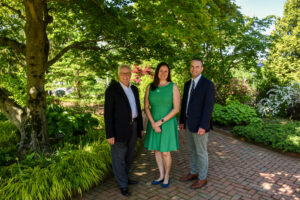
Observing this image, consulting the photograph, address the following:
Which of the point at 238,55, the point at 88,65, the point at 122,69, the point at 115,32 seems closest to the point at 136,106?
the point at 122,69

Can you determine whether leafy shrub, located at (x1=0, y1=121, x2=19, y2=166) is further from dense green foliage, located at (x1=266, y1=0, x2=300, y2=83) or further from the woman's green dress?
dense green foliage, located at (x1=266, y1=0, x2=300, y2=83)

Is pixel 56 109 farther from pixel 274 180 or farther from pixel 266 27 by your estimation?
pixel 266 27

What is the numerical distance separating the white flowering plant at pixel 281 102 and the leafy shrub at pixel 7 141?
30.5ft

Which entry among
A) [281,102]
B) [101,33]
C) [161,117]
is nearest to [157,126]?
[161,117]

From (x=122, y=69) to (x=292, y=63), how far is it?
1684 centimetres

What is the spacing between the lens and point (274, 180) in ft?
12.0

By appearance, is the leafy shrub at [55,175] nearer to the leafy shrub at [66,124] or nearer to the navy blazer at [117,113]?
the navy blazer at [117,113]

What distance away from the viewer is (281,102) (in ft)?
29.9

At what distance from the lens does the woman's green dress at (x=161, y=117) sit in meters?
3.13

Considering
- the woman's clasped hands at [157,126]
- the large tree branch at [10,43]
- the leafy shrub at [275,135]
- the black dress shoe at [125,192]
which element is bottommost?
the black dress shoe at [125,192]

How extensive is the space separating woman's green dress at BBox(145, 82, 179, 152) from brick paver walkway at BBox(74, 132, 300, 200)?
77 centimetres

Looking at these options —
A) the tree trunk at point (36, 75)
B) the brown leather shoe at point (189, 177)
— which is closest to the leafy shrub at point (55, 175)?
the tree trunk at point (36, 75)

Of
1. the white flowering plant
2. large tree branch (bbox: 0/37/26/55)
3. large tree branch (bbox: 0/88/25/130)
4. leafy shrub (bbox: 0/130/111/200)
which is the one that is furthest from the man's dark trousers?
the white flowering plant

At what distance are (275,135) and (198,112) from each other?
156 inches
